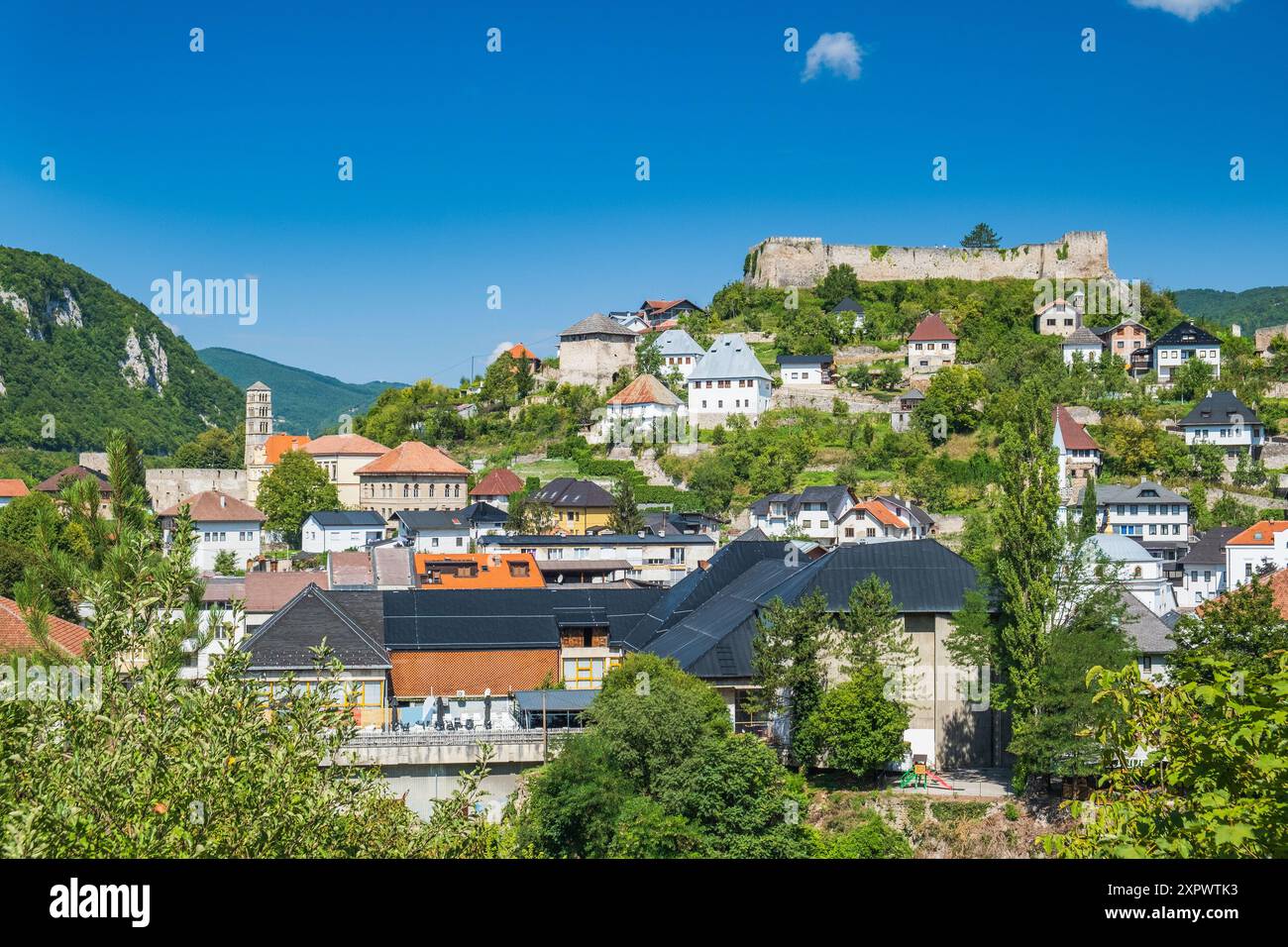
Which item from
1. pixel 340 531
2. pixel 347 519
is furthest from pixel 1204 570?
pixel 340 531

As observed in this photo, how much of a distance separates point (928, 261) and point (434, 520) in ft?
154

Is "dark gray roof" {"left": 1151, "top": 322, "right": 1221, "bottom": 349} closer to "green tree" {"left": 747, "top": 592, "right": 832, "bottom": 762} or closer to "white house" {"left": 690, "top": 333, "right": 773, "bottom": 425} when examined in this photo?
"white house" {"left": 690, "top": 333, "right": 773, "bottom": 425}

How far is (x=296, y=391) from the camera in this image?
7736 inches

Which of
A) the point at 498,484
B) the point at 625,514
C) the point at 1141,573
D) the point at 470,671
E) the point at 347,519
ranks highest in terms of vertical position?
the point at 498,484

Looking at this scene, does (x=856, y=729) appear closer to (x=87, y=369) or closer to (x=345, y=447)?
(x=345, y=447)

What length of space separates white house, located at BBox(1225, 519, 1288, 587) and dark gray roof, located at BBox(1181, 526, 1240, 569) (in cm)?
51

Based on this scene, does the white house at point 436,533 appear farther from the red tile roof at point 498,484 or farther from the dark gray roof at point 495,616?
the dark gray roof at point 495,616

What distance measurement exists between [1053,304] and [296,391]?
14068cm

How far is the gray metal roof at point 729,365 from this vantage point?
225ft

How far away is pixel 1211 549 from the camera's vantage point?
45781 mm

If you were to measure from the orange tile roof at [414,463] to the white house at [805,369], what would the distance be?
61.7ft

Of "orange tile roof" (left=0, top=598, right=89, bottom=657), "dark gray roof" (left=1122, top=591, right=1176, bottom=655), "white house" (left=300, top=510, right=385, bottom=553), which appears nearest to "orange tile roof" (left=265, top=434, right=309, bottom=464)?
"white house" (left=300, top=510, right=385, bottom=553)
